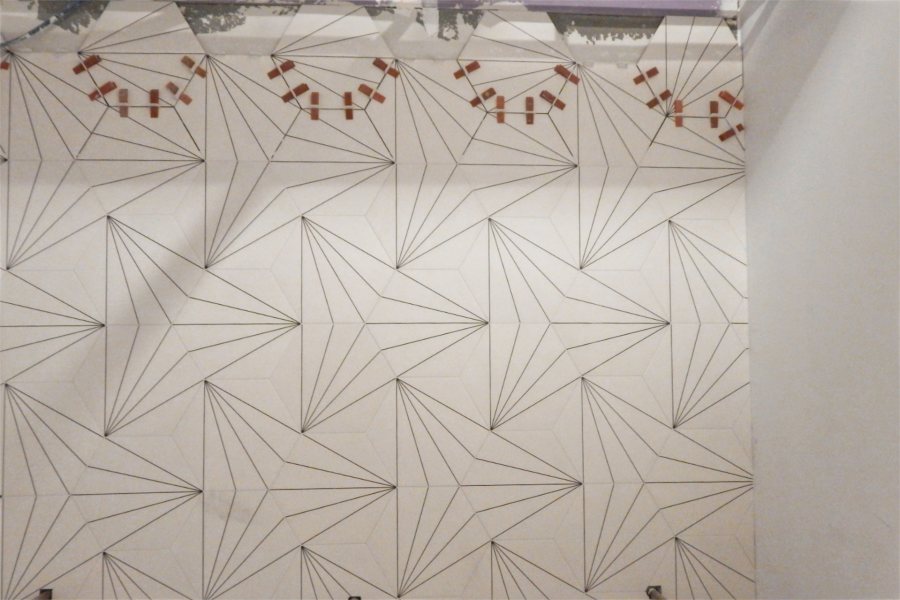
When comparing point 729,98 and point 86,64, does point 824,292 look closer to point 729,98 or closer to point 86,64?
point 729,98

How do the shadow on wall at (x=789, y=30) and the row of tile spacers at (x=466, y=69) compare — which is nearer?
the shadow on wall at (x=789, y=30)

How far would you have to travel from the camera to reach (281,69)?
1176 millimetres

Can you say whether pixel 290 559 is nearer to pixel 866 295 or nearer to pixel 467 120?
pixel 467 120

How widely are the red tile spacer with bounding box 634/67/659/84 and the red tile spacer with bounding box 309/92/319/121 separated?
2.32 ft

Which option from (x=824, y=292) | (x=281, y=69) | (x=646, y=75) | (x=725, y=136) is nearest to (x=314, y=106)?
(x=281, y=69)

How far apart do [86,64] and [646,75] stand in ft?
4.00

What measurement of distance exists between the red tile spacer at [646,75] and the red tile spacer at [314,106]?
0.71m

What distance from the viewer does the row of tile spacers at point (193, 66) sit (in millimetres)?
1165

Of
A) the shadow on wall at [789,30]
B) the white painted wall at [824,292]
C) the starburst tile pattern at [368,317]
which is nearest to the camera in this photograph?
the white painted wall at [824,292]

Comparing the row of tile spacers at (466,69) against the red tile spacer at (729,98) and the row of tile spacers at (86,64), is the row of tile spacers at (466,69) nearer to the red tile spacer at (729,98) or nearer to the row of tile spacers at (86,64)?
the red tile spacer at (729,98)

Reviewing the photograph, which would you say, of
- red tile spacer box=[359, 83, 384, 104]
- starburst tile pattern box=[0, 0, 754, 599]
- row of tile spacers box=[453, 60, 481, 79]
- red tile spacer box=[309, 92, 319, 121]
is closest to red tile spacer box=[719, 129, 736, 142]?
starburst tile pattern box=[0, 0, 754, 599]

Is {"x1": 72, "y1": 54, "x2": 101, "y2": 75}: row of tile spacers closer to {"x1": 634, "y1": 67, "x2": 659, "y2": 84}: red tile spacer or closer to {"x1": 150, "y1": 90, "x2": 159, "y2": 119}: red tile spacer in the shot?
{"x1": 150, "y1": 90, "x2": 159, "y2": 119}: red tile spacer

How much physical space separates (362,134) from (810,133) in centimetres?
87

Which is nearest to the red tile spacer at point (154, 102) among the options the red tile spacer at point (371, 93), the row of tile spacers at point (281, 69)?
the row of tile spacers at point (281, 69)
